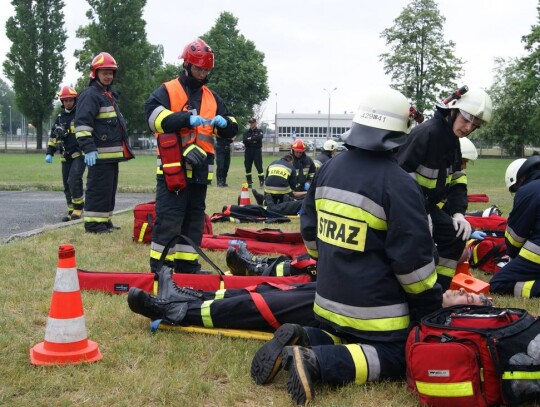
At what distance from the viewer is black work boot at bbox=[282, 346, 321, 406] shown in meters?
3.17

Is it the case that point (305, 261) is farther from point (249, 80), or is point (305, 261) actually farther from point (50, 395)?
point (249, 80)

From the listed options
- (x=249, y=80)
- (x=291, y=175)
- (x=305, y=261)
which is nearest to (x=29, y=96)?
(x=249, y=80)

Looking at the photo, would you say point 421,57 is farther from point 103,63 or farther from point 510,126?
point 103,63

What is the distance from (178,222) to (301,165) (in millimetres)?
7235

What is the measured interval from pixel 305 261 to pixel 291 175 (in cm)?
619

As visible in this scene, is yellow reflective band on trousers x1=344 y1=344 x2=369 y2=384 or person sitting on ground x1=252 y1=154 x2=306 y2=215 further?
person sitting on ground x1=252 y1=154 x2=306 y2=215

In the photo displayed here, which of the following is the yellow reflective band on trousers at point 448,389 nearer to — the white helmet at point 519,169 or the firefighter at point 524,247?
the firefighter at point 524,247

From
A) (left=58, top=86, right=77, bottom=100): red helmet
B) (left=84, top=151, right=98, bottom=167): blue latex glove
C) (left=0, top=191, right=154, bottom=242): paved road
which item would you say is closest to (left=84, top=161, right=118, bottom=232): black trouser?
(left=84, top=151, right=98, bottom=167): blue latex glove

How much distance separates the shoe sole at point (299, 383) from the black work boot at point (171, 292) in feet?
4.21

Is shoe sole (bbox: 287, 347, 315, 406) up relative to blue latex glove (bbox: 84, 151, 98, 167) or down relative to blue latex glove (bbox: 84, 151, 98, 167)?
down

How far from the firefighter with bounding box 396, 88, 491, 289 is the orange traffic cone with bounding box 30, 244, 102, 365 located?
8.53 ft

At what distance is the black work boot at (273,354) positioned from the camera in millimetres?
3410

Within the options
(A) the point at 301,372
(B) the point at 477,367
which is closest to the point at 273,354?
(A) the point at 301,372

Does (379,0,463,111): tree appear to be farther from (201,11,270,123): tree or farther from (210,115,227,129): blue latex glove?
(210,115,227,129): blue latex glove
